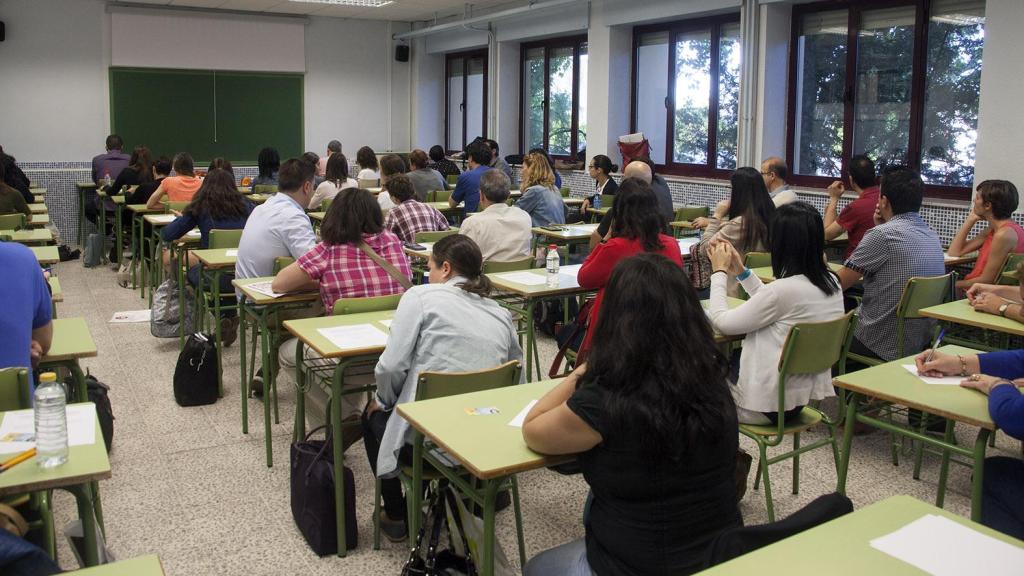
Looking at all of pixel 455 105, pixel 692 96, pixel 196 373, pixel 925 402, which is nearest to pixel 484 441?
pixel 925 402

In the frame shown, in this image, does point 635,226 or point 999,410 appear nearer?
point 999,410

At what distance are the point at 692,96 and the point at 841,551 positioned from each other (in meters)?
8.23

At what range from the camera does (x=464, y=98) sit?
13453mm

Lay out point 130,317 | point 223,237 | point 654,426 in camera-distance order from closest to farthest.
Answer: point 654,426, point 223,237, point 130,317

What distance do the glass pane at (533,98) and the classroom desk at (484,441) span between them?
30.6ft

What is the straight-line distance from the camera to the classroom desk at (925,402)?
262 centimetres

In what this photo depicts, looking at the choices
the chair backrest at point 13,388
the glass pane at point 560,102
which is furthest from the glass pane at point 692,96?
the chair backrest at point 13,388

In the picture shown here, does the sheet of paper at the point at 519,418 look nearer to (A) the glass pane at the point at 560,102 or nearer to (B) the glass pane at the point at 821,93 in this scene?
(B) the glass pane at the point at 821,93

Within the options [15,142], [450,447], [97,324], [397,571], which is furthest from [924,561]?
[15,142]

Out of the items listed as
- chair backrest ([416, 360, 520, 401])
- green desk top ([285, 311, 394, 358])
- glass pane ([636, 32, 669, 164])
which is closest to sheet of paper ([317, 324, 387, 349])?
green desk top ([285, 311, 394, 358])

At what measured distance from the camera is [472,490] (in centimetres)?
253

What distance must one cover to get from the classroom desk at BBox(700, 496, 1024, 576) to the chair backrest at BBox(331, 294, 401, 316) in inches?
95.5

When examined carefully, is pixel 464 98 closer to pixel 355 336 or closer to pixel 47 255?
pixel 47 255

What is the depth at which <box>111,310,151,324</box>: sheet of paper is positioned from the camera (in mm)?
6949
